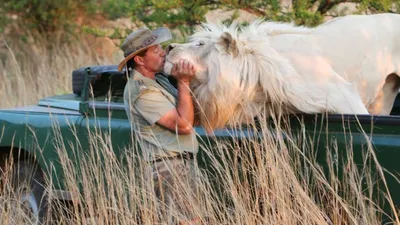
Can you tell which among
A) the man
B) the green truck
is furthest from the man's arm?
the green truck

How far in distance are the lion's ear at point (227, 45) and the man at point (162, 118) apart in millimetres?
208

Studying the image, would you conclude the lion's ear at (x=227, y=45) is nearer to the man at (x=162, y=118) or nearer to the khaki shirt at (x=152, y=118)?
the man at (x=162, y=118)

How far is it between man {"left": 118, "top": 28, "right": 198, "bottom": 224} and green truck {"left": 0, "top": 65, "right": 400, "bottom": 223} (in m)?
0.15

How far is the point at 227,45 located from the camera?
4039 mm

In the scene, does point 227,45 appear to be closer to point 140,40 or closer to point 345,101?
point 140,40

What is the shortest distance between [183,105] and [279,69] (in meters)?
0.54

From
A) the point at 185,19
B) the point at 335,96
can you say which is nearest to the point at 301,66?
the point at 335,96

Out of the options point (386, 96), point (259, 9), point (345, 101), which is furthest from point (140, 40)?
point (259, 9)

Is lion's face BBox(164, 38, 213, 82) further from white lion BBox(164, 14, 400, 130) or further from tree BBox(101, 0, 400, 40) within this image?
tree BBox(101, 0, 400, 40)

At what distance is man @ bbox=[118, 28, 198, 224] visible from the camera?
3.98m

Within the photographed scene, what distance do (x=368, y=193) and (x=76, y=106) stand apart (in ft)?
8.76

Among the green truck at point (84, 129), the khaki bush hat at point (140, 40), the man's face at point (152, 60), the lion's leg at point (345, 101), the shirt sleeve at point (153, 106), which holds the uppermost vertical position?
the khaki bush hat at point (140, 40)

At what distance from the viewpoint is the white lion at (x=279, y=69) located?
3.88 metres

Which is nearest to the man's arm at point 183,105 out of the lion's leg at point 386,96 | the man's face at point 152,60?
the man's face at point 152,60
